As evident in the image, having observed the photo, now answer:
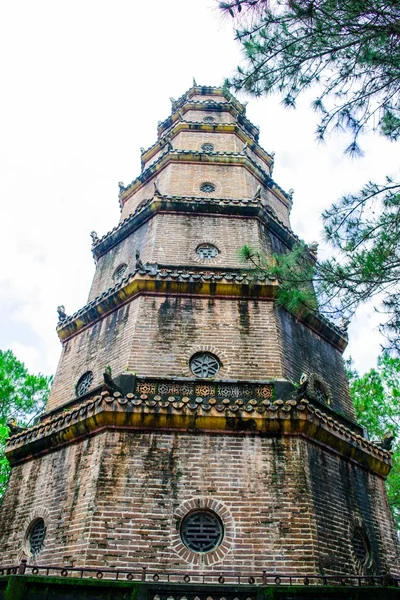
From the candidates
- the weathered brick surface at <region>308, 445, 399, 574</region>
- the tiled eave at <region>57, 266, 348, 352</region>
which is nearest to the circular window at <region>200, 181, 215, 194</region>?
the tiled eave at <region>57, 266, 348, 352</region>

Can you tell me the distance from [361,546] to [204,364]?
4.44 meters

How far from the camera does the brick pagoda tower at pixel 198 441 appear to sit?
293 inches

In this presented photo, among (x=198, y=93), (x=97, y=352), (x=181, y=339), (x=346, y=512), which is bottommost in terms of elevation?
(x=346, y=512)

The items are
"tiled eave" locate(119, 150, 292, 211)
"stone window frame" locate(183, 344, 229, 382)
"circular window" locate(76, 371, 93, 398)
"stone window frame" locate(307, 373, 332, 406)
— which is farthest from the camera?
"tiled eave" locate(119, 150, 292, 211)

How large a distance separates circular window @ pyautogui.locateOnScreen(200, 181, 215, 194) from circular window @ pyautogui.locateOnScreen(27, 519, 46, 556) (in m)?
9.55

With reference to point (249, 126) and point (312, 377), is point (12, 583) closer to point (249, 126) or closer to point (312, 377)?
point (312, 377)

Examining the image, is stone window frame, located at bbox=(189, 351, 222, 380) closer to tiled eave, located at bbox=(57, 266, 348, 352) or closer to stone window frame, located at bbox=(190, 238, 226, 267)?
tiled eave, located at bbox=(57, 266, 348, 352)

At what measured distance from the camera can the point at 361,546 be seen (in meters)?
8.74

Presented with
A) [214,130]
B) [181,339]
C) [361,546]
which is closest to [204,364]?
[181,339]

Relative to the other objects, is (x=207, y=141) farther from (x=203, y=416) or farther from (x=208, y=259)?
(x=203, y=416)

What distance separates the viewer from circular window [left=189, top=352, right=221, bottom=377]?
9.69 m

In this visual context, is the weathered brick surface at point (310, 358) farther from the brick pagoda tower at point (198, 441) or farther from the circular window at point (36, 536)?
the circular window at point (36, 536)

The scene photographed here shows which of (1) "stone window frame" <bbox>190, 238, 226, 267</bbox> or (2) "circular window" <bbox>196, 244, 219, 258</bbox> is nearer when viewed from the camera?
(1) "stone window frame" <bbox>190, 238, 226, 267</bbox>

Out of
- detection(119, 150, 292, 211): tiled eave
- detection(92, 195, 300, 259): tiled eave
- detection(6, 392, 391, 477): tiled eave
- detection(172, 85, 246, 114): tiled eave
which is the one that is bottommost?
detection(6, 392, 391, 477): tiled eave
